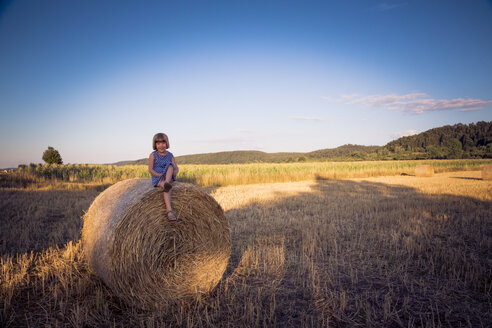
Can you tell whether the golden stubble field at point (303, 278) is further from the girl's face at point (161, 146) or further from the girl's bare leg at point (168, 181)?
the girl's face at point (161, 146)

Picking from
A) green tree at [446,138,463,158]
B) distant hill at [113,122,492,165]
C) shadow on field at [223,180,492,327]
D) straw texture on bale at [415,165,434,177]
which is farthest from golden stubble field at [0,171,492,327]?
green tree at [446,138,463,158]

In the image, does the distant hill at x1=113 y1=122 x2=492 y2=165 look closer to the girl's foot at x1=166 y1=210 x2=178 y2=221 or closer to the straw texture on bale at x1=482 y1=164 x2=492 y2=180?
the straw texture on bale at x1=482 y1=164 x2=492 y2=180

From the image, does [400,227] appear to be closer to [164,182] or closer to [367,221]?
[367,221]

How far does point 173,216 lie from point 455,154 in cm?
6378

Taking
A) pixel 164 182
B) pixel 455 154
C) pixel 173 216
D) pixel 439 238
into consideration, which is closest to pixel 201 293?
pixel 173 216

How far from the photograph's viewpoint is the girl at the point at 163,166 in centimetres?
348

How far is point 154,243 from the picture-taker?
3.48 meters

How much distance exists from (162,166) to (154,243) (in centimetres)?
107

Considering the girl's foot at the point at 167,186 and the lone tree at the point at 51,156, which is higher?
the lone tree at the point at 51,156

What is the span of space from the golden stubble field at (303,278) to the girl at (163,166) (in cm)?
135

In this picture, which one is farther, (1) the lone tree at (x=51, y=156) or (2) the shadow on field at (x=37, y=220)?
(1) the lone tree at (x=51, y=156)

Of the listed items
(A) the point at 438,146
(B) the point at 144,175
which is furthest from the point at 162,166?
(A) the point at 438,146

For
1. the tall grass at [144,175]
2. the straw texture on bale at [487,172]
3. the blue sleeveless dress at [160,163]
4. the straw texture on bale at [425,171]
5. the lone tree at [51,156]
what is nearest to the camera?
the blue sleeveless dress at [160,163]

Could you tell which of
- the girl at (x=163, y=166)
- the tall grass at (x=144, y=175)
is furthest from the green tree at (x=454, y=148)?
the girl at (x=163, y=166)
